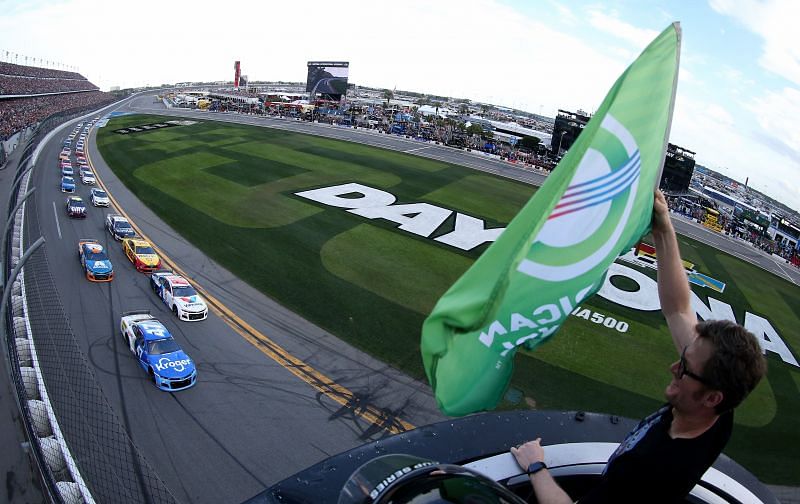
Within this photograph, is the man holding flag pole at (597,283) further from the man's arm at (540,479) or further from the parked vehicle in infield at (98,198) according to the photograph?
the parked vehicle in infield at (98,198)

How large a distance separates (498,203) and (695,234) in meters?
19.6

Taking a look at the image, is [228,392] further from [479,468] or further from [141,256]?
[479,468]

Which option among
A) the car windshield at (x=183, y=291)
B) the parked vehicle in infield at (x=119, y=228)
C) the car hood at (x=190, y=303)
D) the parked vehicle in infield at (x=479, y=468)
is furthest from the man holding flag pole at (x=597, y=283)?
the parked vehicle in infield at (x=119, y=228)

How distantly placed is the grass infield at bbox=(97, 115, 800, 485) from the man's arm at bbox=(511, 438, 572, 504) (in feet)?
21.9

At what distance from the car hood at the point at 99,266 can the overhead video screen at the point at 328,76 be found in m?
71.3

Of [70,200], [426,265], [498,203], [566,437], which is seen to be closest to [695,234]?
[498,203]

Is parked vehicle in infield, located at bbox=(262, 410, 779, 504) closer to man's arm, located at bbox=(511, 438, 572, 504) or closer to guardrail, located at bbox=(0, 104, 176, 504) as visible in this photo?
man's arm, located at bbox=(511, 438, 572, 504)

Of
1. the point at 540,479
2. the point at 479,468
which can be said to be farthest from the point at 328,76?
the point at 540,479

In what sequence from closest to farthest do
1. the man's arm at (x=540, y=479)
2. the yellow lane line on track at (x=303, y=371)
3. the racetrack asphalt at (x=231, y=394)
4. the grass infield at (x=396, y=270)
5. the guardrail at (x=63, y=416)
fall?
the man's arm at (x=540, y=479) → the guardrail at (x=63, y=416) → the racetrack asphalt at (x=231, y=394) → the yellow lane line on track at (x=303, y=371) → the grass infield at (x=396, y=270)

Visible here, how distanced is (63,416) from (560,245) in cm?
1193

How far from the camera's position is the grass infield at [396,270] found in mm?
14500

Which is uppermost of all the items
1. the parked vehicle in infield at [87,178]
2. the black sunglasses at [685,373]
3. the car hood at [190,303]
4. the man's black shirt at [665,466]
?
the black sunglasses at [685,373]

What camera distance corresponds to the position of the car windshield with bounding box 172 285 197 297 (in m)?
16.4

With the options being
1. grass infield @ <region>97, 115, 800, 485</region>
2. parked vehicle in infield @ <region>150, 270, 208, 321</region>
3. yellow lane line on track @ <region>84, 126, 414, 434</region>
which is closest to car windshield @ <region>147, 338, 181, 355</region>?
yellow lane line on track @ <region>84, 126, 414, 434</region>
